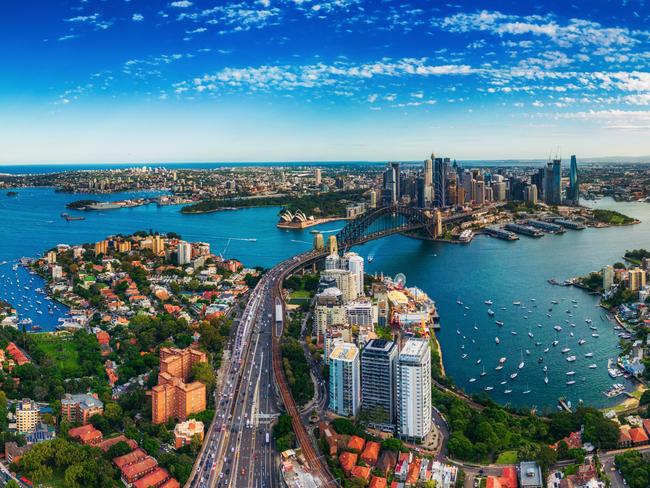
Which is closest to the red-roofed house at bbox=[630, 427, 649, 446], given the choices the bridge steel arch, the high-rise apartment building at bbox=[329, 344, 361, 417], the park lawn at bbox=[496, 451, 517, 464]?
the park lawn at bbox=[496, 451, 517, 464]

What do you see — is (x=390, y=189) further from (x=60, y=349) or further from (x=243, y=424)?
(x=243, y=424)

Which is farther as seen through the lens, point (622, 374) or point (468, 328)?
point (468, 328)

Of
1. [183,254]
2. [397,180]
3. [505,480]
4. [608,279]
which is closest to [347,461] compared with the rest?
[505,480]

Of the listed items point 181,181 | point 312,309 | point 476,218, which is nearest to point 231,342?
point 312,309

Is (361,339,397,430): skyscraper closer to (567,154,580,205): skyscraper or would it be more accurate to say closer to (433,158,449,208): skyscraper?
(433,158,449,208): skyscraper

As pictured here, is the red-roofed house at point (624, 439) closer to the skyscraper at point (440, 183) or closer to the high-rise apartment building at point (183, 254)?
the high-rise apartment building at point (183, 254)

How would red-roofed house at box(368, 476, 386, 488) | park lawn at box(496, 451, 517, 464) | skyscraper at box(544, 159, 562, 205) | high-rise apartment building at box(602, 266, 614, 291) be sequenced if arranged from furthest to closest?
skyscraper at box(544, 159, 562, 205) < high-rise apartment building at box(602, 266, 614, 291) < park lawn at box(496, 451, 517, 464) < red-roofed house at box(368, 476, 386, 488)

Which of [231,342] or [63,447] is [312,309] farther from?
[63,447]
